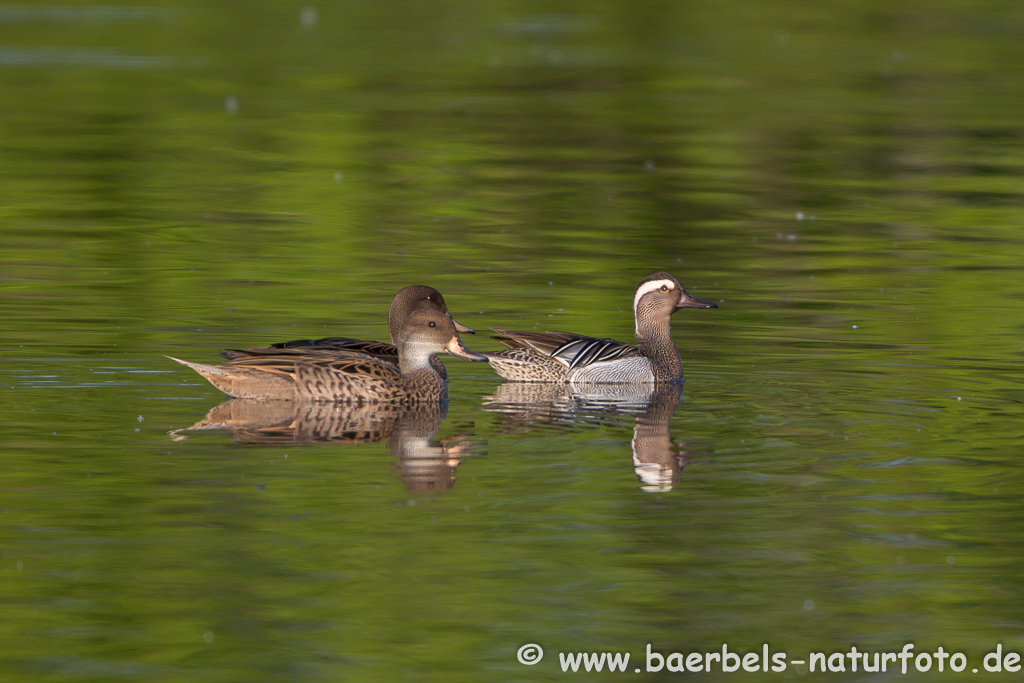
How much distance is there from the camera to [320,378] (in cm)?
1076

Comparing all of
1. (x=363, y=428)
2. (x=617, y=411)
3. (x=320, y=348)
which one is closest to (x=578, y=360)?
(x=617, y=411)

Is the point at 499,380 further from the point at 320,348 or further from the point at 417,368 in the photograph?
the point at 320,348

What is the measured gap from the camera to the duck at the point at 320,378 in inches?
420

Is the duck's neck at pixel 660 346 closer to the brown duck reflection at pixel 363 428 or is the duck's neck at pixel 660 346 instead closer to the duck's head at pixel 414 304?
the duck's head at pixel 414 304

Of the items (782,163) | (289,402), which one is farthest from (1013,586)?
(782,163)

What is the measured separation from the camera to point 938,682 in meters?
6.23

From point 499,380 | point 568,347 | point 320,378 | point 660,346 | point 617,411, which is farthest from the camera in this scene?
point 660,346

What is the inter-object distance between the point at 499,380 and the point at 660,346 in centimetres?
120

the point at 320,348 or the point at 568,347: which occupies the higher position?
the point at 568,347

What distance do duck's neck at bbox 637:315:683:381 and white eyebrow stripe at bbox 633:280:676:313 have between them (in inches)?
6.6

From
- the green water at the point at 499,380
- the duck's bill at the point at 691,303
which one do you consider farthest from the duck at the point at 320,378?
the duck's bill at the point at 691,303

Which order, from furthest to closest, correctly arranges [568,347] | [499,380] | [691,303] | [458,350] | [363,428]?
[691,303] < [499,380] < [568,347] < [458,350] < [363,428]

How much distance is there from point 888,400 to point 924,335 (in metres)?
2.48

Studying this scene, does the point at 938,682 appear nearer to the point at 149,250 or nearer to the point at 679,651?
the point at 679,651
